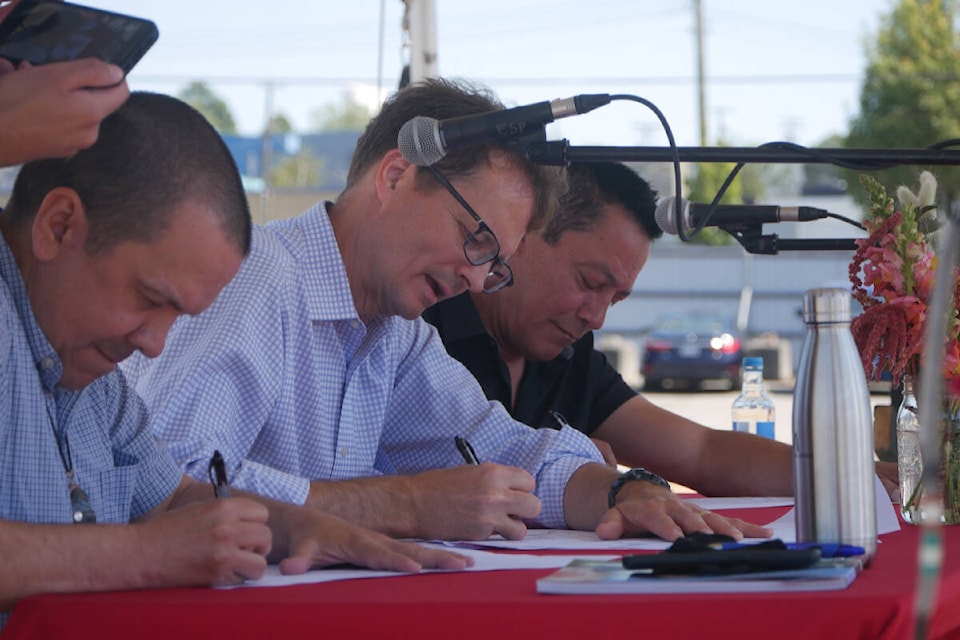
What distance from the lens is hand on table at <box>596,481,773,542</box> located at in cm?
192

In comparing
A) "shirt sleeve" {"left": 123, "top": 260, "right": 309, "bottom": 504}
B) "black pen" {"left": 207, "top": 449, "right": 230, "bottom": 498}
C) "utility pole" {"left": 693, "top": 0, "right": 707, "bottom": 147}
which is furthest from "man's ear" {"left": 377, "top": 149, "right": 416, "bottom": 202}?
"utility pole" {"left": 693, "top": 0, "right": 707, "bottom": 147}

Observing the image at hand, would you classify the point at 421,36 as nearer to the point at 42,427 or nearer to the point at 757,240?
the point at 757,240

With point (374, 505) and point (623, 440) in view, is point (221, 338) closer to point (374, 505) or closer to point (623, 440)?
point (374, 505)

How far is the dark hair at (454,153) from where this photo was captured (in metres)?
2.36

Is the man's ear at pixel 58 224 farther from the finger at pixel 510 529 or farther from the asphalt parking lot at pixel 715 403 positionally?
the asphalt parking lot at pixel 715 403

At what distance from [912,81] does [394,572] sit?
25.4 m

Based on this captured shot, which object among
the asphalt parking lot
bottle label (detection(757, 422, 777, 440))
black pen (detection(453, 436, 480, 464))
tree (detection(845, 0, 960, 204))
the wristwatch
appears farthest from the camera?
tree (detection(845, 0, 960, 204))

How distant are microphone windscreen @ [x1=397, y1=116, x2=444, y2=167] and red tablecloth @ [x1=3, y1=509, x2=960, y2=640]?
0.81m

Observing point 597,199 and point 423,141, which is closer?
point 423,141

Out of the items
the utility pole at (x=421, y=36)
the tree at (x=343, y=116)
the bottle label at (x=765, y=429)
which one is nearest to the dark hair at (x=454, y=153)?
the bottle label at (x=765, y=429)

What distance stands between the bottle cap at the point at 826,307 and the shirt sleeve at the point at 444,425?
0.90m

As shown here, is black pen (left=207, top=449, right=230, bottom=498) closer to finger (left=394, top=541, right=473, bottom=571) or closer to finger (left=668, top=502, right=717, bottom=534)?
finger (left=394, top=541, right=473, bottom=571)

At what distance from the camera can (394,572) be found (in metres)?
1.58

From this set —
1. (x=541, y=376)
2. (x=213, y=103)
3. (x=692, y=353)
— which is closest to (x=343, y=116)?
(x=213, y=103)
